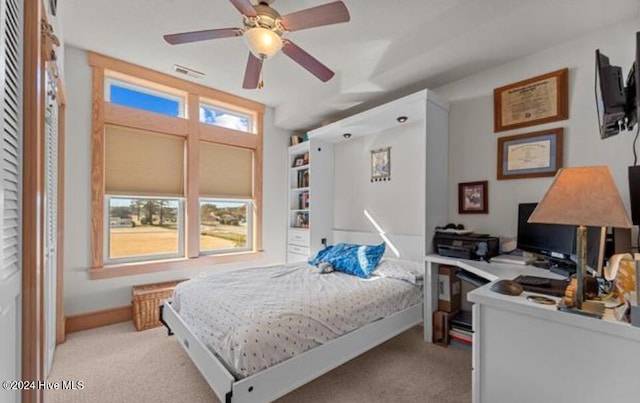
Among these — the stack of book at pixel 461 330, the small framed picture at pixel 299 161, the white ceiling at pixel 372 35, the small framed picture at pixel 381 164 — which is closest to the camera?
the white ceiling at pixel 372 35

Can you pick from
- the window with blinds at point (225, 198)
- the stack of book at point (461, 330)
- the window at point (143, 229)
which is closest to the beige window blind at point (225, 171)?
the window with blinds at point (225, 198)

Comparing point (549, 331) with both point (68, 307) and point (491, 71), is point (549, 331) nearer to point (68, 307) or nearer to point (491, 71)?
point (491, 71)

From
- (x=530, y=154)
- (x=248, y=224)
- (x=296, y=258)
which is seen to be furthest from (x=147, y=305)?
(x=530, y=154)

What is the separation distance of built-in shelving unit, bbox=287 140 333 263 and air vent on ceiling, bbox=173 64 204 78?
1569 mm

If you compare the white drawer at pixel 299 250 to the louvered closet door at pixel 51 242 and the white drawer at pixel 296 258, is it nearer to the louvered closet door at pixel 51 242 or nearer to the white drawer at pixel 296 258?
the white drawer at pixel 296 258

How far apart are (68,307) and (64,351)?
537 mm

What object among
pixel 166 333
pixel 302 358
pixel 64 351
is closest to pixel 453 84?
pixel 302 358

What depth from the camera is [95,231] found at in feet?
9.71

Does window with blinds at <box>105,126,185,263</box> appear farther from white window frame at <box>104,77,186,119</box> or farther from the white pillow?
the white pillow

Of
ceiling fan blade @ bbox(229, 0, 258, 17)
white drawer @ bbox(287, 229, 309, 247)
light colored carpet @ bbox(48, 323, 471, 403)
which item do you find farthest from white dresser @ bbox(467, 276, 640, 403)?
white drawer @ bbox(287, 229, 309, 247)

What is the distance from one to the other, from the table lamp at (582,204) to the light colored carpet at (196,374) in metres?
1.28

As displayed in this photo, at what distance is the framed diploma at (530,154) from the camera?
91.6 inches

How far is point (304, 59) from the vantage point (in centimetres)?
211

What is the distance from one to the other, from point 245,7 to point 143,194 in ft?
8.12
